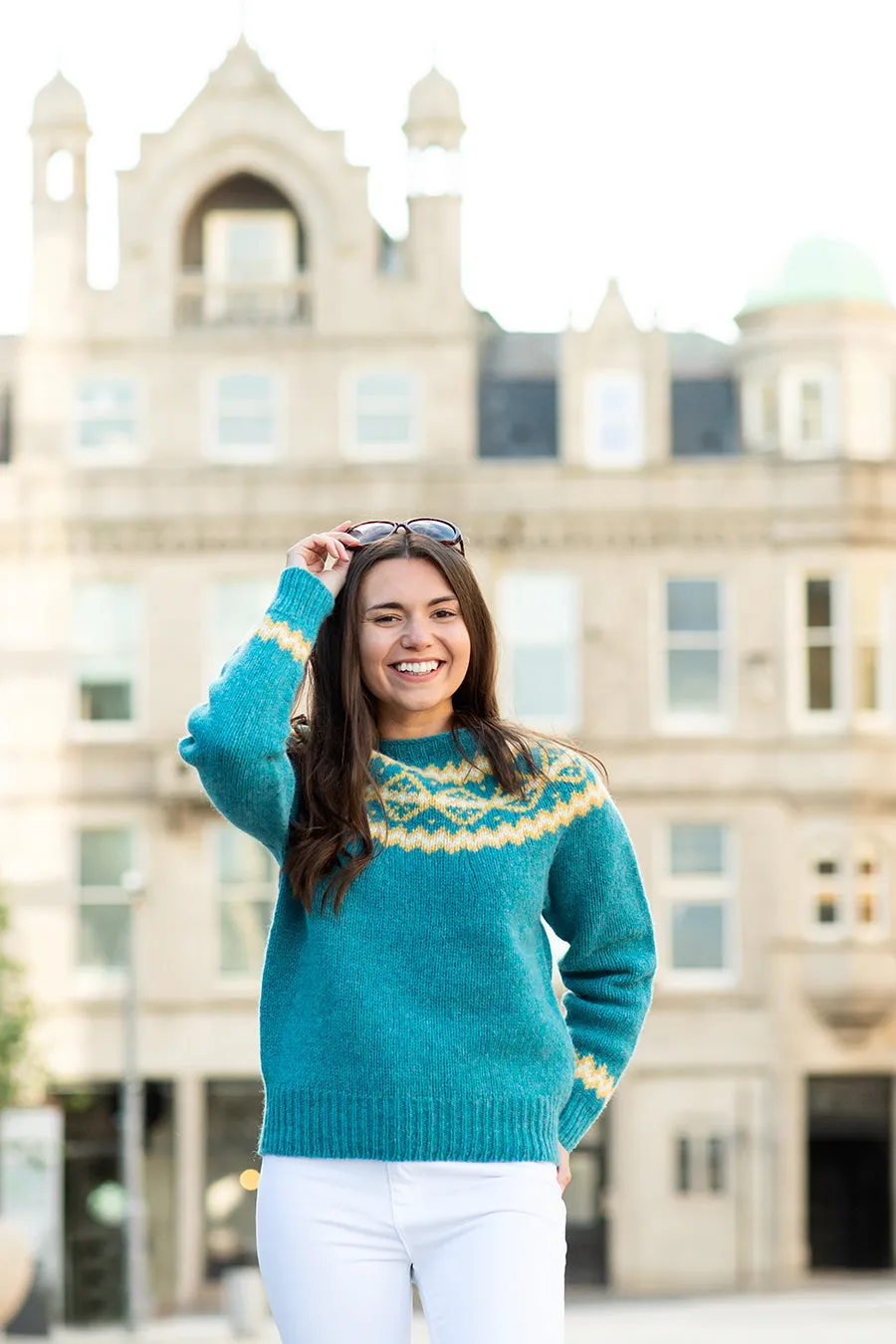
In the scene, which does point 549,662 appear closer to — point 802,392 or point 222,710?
point 802,392

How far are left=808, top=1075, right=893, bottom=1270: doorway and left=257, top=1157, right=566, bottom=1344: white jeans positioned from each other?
85.9ft

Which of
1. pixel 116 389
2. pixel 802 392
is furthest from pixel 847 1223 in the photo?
pixel 116 389

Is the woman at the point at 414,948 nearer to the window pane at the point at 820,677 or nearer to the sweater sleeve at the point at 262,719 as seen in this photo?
the sweater sleeve at the point at 262,719

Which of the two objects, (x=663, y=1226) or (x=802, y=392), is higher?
(x=802, y=392)

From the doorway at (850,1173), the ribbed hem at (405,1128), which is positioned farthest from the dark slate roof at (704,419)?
the ribbed hem at (405,1128)

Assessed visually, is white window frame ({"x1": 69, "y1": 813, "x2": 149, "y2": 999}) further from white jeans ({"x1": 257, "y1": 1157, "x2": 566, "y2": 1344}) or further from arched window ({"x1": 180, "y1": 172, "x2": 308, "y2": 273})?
white jeans ({"x1": 257, "y1": 1157, "x2": 566, "y2": 1344})

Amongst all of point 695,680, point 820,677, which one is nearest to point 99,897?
point 695,680

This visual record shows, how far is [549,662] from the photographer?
2998 cm

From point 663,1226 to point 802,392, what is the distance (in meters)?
9.98

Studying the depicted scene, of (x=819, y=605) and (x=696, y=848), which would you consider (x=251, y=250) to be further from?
(x=696, y=848)

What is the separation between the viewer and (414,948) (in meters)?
3.94

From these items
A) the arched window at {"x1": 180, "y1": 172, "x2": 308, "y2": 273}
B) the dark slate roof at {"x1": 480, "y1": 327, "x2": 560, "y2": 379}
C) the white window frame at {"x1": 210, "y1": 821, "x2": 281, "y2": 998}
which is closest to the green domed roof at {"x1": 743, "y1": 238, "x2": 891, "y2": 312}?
the dark slate roof at {"x1": 480, "y1": 327, "x2": 560, "y2": 379}

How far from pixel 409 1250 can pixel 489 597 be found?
26.1 m

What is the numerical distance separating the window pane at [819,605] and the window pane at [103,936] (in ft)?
28.7
